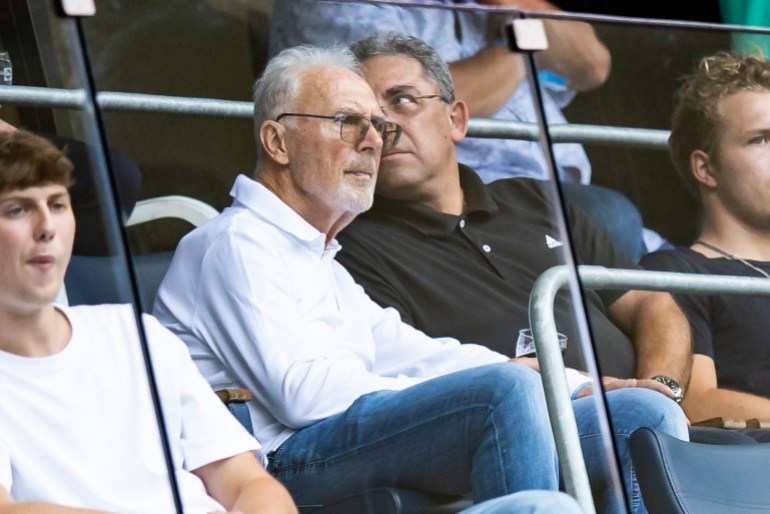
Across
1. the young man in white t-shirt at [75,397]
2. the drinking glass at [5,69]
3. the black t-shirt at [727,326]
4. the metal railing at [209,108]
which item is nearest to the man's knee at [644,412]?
the black t-shirt at [727,326]

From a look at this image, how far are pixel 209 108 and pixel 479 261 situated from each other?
0.36m

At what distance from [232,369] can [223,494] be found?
132 millimetres

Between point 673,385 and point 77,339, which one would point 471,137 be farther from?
point 77,339

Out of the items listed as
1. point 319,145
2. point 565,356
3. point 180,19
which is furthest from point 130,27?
point 565,356

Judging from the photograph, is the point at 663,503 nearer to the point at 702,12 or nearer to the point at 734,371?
the point at 734,371

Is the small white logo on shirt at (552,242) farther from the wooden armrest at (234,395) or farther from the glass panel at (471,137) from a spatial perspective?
the wooden armrest at (234,395)

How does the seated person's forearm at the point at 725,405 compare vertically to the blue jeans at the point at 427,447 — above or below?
below

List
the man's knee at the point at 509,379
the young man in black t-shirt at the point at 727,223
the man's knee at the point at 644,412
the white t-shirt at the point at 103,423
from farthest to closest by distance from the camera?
1. the young man in black t-shirt at the point at 727,223
2. the man's knee at the point at 644,412
3. the man's knee at the point at 509,379
4. the white t-shirt at the point at 103,423

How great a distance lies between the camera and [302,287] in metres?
1.36

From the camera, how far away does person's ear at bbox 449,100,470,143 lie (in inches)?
59.4

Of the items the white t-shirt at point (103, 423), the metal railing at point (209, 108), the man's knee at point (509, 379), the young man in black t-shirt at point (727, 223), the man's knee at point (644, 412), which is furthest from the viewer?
the young man in black t-shirt at point (727, 223)

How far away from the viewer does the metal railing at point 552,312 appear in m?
1.38

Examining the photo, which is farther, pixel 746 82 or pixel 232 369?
pixel 746 82

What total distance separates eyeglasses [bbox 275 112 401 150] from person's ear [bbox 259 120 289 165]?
0.04ft
